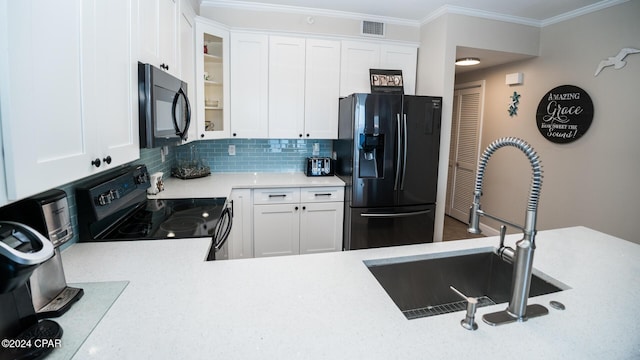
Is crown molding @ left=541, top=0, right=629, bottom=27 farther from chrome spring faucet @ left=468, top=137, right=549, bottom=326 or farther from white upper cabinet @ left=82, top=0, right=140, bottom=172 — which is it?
white upper cabinet @ left=82, top=0, right=140, bottom=172

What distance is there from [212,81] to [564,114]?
3531 mm

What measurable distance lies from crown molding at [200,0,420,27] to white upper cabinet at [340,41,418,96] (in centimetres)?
29

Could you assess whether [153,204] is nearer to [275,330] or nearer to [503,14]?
[275,330]

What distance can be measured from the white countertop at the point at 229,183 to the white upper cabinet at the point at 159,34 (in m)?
0.89

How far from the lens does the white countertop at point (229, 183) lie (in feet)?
8.19

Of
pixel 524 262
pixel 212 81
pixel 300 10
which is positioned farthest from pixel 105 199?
pixel 300 10

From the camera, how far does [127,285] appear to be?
1107mm

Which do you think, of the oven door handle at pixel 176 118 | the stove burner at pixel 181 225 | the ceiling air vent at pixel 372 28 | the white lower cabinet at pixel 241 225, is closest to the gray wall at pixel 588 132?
the ceiling air vent at pixel 372 28

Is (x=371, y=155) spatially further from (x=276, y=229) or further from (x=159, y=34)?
(x=159, y=34)

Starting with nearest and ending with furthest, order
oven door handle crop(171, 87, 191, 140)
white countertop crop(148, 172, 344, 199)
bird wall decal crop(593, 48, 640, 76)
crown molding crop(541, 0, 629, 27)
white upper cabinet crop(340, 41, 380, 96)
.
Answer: oven door handle crop(171, 87, 191, 140)
white countertop crop(148, 172, 344, 199)
bird wall decal crop(593, 48, 640, 76)
crown molding crop(541, 0, 629, 27)
white upper cabinet crop(340, 41, 380, 96)

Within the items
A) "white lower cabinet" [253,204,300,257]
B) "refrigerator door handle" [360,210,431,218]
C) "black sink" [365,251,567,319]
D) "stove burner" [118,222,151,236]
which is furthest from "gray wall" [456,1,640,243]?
"stove burner" [118,222,151,236]

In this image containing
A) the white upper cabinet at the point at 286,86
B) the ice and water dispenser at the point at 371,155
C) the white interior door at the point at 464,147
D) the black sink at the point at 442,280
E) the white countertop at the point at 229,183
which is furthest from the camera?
the white interior door at the point at 464,147

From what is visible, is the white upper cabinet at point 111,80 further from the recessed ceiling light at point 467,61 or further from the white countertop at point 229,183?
the recessed ceiling light at point 467,61

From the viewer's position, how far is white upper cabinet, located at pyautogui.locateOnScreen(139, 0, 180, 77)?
61.1 inches
